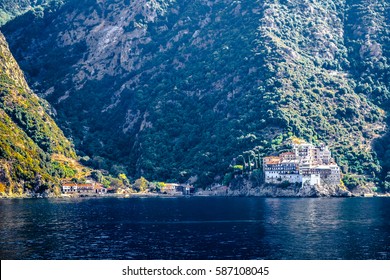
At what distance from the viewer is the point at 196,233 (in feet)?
363

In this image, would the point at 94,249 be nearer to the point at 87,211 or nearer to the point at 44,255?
the point at 44,255

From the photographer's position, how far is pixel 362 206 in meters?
169

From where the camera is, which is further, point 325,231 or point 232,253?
point 325,231

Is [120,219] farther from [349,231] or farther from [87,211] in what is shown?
[349,231]

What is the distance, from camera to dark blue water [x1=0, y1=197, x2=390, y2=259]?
88875 mm

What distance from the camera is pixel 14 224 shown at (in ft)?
392

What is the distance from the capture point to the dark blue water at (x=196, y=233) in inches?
3499

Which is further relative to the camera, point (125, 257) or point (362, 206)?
point (362, 206)

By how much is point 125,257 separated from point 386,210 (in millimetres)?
88640

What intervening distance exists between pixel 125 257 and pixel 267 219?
51.4 metres
